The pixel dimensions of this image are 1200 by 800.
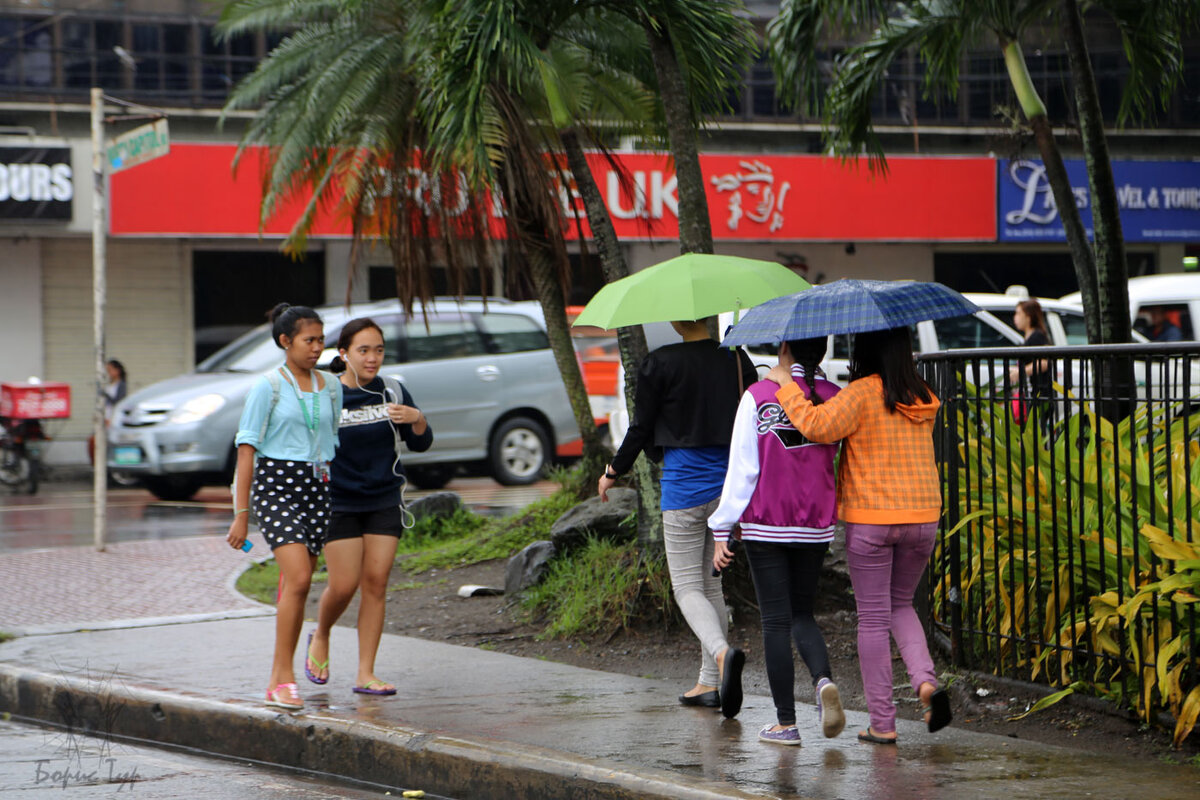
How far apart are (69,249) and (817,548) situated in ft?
63.0

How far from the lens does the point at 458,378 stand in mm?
16797

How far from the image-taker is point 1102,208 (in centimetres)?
916

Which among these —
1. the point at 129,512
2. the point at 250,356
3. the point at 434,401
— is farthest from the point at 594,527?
the point at 250,356

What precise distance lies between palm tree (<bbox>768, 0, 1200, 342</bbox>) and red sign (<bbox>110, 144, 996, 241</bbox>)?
8.70m

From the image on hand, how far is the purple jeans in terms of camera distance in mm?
5195

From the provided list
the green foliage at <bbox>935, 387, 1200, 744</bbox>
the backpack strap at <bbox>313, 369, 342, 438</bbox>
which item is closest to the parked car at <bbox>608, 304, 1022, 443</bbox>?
the green foliage at <bbox>935, 387, 1200, 744</bbox>

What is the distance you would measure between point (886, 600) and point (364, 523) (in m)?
2.35

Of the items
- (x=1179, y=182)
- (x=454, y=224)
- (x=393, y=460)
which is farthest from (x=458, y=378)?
(x=1179, y=182)

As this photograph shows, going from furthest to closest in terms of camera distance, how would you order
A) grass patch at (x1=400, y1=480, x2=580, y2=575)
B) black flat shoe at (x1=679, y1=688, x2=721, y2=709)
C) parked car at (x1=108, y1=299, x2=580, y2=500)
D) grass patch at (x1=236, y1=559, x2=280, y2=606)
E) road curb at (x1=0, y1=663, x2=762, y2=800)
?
parked car at (x1=108, y1=299, x2=580, y2=500)
grass patch at (x1=400, y1=480, x2=580, y2=575)
grass patch at (x1=236, y1=559, x2=280, y2=606)
black flat shoe at (x1=679, y1=688, x2=721, y2=709)
road curb at (x1=0, y1=663, x2=762, y2=800)

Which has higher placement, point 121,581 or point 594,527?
point 594,527

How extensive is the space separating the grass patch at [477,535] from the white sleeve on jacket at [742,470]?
17.2 feet

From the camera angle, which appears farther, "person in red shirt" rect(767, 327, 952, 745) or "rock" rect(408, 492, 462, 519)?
"rock" rect(408, 492, 462, 519)

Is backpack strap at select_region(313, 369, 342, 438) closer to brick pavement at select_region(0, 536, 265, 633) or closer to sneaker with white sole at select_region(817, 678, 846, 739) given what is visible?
sneaker with white sole at select_region(817, 678, 846, 739)

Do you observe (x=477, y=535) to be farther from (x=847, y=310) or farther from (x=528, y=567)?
(x=847, y=310)
